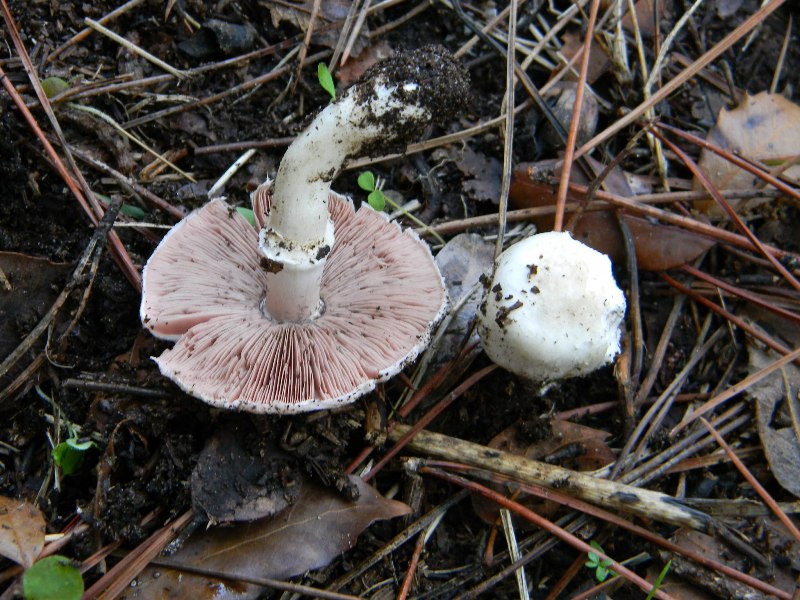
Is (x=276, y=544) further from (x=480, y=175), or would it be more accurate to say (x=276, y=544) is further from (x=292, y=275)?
(x=480, y=175)

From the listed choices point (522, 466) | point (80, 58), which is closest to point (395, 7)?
point (80, 58)

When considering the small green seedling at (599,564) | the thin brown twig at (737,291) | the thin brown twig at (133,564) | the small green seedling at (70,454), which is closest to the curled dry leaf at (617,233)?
the thin brown twig at (737,291)

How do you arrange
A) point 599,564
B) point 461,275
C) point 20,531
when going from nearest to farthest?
point 20,531, point 599,564, point 461,275

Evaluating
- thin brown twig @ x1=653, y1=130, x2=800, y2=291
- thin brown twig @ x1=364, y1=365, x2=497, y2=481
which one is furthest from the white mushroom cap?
thin brown twig @ x1=653, y1=130, x2=800, y2=291

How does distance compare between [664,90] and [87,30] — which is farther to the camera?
[664,90]

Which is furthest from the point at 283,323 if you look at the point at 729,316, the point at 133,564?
the point at 729,316

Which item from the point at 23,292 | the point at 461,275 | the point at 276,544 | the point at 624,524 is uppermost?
the point at 23,292

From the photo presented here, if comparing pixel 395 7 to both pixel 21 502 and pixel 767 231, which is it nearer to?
pixel 767 231
